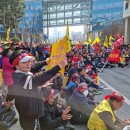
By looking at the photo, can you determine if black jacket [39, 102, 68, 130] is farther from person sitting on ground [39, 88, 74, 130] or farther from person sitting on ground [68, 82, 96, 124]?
person sitting on ground [68, 82, 96, 124]

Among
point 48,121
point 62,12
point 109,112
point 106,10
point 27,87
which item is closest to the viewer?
point 27,87

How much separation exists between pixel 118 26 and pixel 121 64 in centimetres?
4381

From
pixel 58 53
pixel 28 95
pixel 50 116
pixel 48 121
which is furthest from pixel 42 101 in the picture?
pixel 50 116

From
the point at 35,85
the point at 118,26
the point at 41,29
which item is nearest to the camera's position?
the point at 35,85

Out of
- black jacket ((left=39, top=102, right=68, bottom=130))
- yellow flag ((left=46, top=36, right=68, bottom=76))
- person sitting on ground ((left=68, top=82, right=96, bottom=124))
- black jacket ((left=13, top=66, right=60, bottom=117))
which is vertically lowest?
person sitting on ground ((left=68, top=82, right=96, bottom=124))

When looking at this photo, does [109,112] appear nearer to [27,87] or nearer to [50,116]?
[50,116]

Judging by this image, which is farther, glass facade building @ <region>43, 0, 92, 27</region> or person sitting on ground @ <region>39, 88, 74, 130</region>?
glass facade building @ <region>43, 0, 92, 27</region>

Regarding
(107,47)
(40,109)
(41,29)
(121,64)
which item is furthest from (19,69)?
(41,29)

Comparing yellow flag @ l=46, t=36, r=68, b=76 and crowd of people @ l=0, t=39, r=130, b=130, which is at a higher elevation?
yellow flag @ l=46, t=36, r=68, b=76

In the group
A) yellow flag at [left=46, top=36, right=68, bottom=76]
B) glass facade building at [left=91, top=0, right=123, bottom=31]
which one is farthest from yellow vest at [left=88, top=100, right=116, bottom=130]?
glass facade building at [left=91, top=0, right=123, bottom=31]

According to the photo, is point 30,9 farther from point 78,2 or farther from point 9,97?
point 9,97

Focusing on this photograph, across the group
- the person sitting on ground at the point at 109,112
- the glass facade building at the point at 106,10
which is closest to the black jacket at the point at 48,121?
the person sitting on ground at the point at 109,112

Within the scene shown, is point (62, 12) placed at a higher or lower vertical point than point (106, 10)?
lower

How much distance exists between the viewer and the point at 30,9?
82.6m
